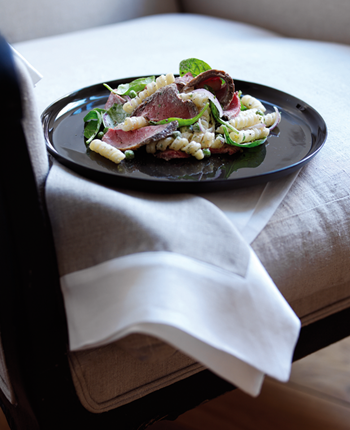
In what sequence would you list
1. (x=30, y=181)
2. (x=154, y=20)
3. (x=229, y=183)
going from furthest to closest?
(x=154, y=20)
(x=229, y=183)
(x=30, y=181)

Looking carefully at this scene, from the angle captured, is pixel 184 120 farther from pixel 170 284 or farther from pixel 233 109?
pixel 170 284

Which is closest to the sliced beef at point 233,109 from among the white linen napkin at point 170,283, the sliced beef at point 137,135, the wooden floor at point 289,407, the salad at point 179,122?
the salad at point 179,122

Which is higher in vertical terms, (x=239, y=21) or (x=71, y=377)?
(x=239, y=21)

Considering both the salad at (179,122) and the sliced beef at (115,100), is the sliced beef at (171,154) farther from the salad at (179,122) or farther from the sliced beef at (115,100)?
the sliced beef at (115,100)

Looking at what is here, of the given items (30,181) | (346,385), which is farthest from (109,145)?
(346,385)

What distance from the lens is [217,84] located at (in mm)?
644

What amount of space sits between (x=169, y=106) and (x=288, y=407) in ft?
2.34

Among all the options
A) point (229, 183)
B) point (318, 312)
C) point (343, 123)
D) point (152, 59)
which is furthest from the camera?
point (152, 59)

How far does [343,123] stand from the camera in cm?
74

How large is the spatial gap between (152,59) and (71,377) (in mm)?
933

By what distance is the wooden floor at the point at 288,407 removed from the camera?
2.72 feet

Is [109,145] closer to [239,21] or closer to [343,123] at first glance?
[343,123]

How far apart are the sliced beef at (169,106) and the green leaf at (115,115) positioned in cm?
6

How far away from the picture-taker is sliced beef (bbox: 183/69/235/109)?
61 centimetres
